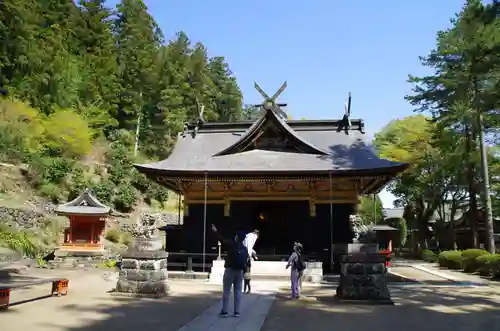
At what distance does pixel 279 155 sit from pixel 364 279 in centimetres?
954

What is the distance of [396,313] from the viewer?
28.4 feet

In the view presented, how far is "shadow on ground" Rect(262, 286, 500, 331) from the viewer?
7.29 metres

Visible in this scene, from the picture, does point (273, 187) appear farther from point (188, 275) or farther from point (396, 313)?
point (396, 313)

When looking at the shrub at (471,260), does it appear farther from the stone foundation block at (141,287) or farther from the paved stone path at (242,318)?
the stone foundation block at (141,287)

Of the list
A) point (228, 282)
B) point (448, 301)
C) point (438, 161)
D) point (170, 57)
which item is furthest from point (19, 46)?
point (170, 57)

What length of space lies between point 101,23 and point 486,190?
1639 inches

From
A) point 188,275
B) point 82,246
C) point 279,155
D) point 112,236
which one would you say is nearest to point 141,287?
point 188,275

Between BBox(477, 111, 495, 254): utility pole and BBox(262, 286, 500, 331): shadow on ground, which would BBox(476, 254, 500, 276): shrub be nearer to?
BBox(477, 111, 495, 254): utility pole

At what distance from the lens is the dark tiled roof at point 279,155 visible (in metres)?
17.0

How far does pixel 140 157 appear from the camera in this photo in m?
44.6

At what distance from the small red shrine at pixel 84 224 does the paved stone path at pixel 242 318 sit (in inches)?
666

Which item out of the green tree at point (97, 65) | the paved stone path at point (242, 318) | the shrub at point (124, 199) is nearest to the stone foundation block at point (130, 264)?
the paved stone path at point (242, 318)

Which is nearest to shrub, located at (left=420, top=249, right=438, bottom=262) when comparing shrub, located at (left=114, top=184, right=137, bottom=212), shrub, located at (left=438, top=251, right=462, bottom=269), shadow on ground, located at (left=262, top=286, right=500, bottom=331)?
shrub, located at (left=438, top=251, right=462, bottom=269)

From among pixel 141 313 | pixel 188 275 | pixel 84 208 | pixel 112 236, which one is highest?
pixel 84 208
